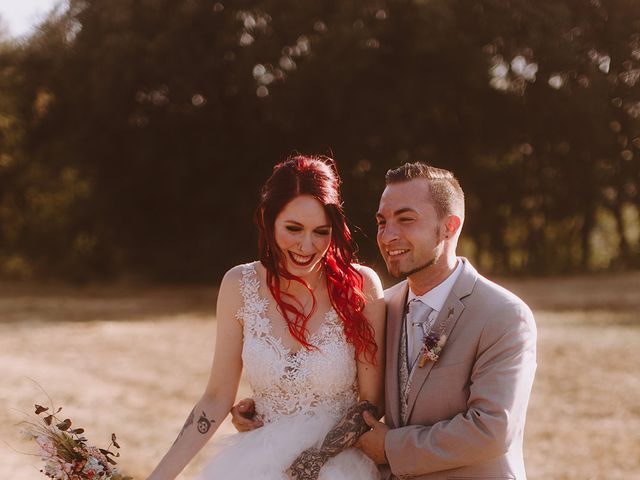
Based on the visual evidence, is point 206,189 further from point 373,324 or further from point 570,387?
point 373,324

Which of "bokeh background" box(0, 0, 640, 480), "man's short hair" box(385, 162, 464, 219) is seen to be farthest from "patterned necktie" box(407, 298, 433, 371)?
"bokeh background" box(0, 0, 640, 480)

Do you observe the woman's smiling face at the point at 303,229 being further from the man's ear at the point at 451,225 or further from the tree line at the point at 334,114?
the tree line at the point at 334,114

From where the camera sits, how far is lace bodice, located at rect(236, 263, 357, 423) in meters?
3.27

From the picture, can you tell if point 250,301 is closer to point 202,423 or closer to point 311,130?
point 202,423

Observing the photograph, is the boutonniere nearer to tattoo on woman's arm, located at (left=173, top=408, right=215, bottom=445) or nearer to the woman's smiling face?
the woman's smiling face

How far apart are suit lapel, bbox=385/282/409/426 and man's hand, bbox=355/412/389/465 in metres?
0.07

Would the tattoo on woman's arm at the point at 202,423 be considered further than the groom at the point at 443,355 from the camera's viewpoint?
Yes

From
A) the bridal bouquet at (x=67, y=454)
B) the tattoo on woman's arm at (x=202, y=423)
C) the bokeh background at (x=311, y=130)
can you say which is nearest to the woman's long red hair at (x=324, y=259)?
the tattoo on woman's arm at (x=202, y=423)

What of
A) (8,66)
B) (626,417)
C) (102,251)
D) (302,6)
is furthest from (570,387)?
(8,66)

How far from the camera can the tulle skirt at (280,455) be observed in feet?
10.2

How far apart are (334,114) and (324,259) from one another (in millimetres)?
15206

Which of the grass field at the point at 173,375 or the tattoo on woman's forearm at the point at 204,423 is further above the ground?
the tattoo on woman's forearm at the point at 204,423

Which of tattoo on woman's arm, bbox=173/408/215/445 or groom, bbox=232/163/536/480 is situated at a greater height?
groom, bbox=232/163/536/480

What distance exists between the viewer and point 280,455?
10.2 ft
